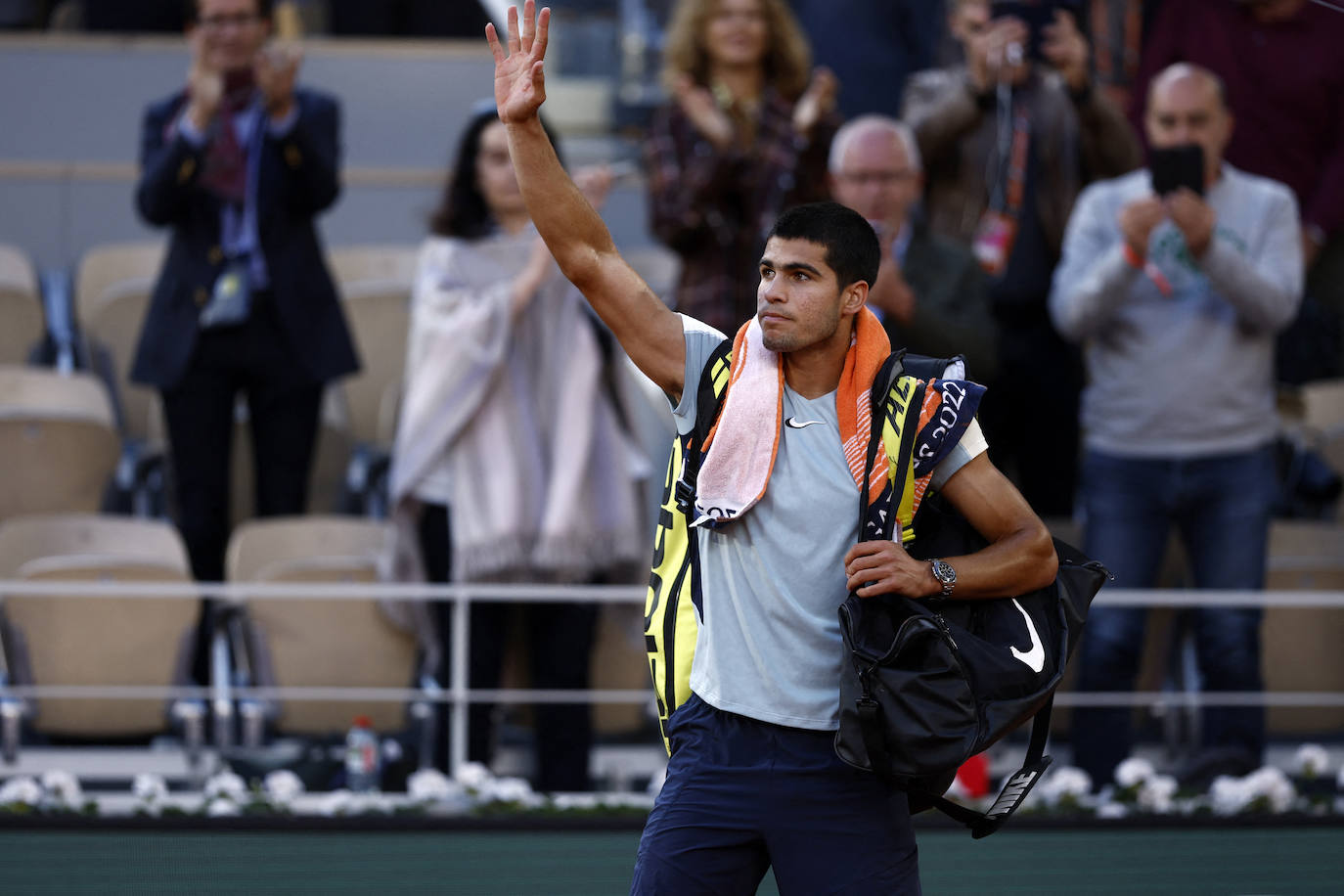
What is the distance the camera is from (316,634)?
6266 mm

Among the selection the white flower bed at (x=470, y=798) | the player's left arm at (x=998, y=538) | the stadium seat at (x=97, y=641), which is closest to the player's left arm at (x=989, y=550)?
the player's left arm at (x=998, y=538)

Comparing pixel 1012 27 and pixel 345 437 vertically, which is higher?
pixel 1012 27

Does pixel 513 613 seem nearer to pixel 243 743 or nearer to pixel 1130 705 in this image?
pixel 243 743

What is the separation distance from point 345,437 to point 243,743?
164 cm

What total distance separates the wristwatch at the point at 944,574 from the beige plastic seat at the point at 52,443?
4.27 meters

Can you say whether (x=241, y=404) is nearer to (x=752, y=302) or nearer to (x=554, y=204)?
(x=752, y=302)

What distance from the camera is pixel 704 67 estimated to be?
21.7ft

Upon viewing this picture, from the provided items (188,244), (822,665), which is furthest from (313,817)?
(822,665)

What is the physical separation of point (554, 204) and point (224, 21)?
10.9ft

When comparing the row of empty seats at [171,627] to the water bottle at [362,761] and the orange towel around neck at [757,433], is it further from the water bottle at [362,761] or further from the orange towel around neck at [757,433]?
the orange towel around neck at [757,433]

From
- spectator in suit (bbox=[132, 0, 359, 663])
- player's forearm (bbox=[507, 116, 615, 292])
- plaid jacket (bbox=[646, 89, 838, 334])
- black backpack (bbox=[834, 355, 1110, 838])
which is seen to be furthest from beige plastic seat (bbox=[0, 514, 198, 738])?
black backpack (bbox=[834, 355, 1110, 838])

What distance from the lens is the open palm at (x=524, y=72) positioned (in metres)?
3.35

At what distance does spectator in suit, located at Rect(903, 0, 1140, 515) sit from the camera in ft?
21.8

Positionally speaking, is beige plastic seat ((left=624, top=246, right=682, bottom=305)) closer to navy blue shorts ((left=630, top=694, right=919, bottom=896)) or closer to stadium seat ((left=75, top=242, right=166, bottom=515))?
stadium seat ((left=75, top=242, right=166, bottom=515))
